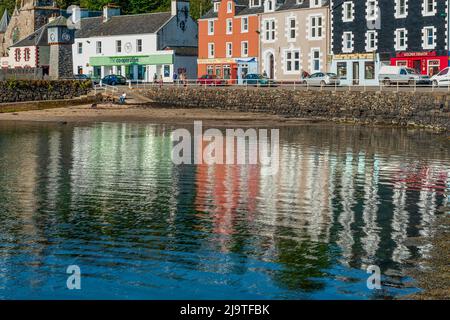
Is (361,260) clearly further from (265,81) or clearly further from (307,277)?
(265,81)

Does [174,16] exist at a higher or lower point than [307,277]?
higher

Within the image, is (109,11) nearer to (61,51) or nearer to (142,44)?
(142,44)

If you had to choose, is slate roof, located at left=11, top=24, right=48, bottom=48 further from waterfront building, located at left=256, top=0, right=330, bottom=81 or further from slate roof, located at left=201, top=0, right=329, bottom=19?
waterfront building, located at left=256, top=0, right=330, bottom=81

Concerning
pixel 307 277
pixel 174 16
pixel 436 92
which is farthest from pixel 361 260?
pixel 174 16

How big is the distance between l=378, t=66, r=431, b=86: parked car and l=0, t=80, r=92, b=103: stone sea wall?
99.7 ft

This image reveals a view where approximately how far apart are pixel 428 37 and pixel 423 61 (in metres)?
2.22

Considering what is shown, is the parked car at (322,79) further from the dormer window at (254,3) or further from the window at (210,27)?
the window at (210,27)

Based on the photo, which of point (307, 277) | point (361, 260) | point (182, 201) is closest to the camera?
point (307, 277)

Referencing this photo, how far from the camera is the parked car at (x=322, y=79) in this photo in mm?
77500

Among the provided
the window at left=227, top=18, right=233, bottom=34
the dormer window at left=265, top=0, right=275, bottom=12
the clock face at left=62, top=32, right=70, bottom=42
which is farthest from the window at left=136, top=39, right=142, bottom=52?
the dormer window at left=265, top=0, right=275, bottom=12

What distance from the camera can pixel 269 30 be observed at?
94.8 meters

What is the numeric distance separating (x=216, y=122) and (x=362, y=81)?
74.3 ft
